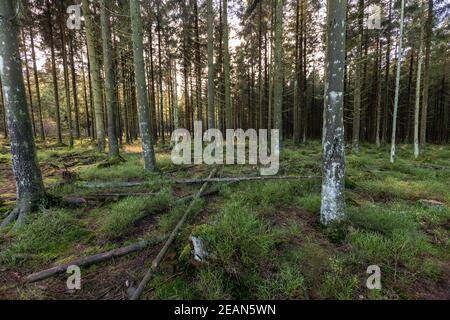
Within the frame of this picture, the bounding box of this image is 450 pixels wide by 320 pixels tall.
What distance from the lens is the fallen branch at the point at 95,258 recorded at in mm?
2811

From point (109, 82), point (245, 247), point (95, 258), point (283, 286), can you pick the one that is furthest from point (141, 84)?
point (283, 286)

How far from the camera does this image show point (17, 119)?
13.9 ft

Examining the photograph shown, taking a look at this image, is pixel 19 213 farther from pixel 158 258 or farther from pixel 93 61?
pixel 93 61

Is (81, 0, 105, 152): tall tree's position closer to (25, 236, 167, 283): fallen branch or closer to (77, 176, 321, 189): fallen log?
(77, 176, 321, 189): fallen log

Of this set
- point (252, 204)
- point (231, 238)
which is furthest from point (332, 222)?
point (231, 238)

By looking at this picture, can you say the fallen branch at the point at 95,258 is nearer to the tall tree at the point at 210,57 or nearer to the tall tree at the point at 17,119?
the tall tree at the point at 17,119

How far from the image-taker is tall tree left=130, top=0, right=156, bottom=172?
7.09m

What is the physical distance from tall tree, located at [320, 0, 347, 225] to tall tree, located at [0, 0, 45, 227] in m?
5.64

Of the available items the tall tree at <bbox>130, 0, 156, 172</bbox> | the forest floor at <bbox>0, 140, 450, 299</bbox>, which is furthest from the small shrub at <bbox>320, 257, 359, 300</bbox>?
the tall tree at <bbox>130, 0, 156, 172</bbox>

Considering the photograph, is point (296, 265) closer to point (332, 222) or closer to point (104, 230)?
point (332, 222)

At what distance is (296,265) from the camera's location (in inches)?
115

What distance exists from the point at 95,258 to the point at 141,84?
19.5ft

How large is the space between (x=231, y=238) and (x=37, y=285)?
98.6 inches

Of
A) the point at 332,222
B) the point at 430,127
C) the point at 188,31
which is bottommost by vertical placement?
the point at 332,222
